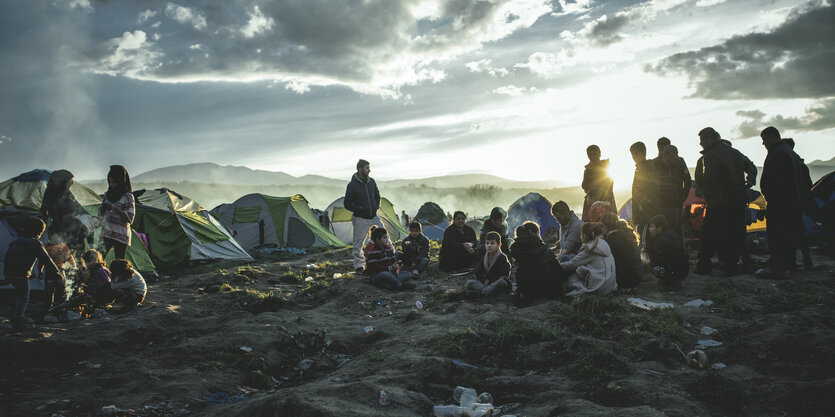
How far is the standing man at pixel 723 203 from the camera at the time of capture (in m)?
7.16

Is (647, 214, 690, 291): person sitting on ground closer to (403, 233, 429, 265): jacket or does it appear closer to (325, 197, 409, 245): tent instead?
(403, 233, 429, 265): jacket

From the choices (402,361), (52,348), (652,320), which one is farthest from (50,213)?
(652,320)

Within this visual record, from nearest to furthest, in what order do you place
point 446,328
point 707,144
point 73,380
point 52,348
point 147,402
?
point 147,402 < point 73,380 < point 52,348 < point 446,328 < point 707,144

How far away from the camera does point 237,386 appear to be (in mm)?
4281

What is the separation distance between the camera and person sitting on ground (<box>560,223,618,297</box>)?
6312mm

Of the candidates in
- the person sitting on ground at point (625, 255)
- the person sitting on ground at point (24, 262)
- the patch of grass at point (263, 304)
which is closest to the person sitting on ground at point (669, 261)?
the person sitting on ground at point (625, 255)

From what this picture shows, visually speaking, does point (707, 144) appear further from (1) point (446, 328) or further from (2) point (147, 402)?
(2) point (147, 402)

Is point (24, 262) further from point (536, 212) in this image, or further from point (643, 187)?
point (536, 212)

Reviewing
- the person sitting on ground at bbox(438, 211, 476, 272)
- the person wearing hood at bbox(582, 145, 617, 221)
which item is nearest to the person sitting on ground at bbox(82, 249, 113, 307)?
the person sitting on ground at bbox(438, 211, 476, 272)

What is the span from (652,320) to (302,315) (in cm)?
435

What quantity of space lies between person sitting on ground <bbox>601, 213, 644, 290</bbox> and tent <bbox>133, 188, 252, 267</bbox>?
9795mm

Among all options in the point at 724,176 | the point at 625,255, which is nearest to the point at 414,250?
the point at 625,255

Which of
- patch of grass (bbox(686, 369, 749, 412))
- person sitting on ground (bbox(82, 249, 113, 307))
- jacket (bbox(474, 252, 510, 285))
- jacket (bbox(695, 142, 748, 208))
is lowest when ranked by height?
patch of grass (bbox(686, 369, 749, 412))

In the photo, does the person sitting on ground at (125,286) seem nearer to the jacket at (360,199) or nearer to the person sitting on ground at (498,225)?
the jacket at (360,199)
